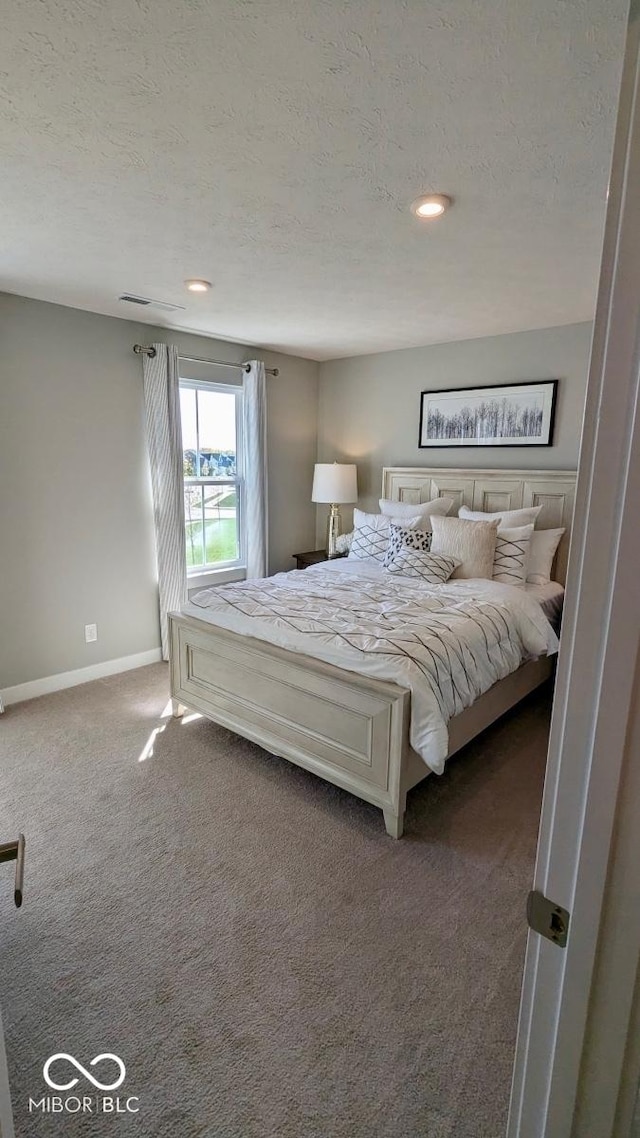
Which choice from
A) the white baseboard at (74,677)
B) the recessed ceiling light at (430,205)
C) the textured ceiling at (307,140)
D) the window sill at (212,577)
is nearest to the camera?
the textured ceiling at (307,140)

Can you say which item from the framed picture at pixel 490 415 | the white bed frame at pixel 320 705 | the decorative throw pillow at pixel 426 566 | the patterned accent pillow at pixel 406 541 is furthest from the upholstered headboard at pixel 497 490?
the decorative throw pillow at pixel 426 566

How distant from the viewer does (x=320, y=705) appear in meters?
2.31

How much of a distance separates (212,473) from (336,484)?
1.05 meters

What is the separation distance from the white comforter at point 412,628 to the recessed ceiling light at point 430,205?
1.66 metres

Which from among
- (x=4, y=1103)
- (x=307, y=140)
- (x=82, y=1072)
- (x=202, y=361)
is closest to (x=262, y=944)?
(x=82, y=1072)

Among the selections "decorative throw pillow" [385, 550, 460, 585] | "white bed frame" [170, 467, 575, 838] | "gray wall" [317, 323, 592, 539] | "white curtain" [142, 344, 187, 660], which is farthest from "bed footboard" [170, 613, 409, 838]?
"gray wall" [317, 323, 592, 539]

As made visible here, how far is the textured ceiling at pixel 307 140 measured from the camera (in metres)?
1.13

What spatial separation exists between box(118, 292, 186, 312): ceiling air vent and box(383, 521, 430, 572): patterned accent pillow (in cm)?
205

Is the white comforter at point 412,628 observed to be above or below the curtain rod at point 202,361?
below

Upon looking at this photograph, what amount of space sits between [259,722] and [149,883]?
88cm

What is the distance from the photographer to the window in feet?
13.5

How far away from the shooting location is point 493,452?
395cm

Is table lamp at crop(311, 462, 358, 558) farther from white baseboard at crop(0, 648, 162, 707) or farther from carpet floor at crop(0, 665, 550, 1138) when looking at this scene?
carpet floor at crop(0, 665, 550, 1138)

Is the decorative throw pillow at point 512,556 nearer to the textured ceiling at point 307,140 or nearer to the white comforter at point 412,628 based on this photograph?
the white comforter at point 412,628
